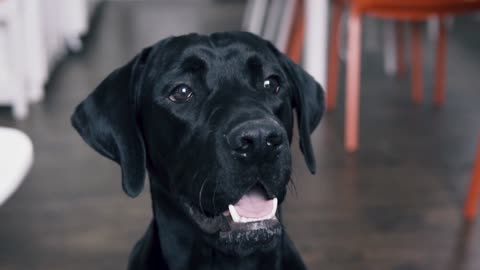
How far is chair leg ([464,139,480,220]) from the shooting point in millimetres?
2506

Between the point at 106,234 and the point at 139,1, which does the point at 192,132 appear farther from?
the point at 139,1

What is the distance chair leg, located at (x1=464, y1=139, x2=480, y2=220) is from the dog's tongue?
131 cm

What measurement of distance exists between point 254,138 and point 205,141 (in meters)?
0.15

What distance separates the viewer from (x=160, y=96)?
4.99ft

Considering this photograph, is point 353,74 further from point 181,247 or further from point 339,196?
point 181,247

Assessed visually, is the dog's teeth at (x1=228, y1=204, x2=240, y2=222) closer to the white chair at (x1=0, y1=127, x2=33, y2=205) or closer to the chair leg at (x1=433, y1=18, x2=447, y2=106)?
the white chair at (x1=0, y1=127, x2=33, y2=205)

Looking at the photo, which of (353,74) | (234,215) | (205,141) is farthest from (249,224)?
(353,74)

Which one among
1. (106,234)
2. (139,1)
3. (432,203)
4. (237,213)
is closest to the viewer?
(237,213)

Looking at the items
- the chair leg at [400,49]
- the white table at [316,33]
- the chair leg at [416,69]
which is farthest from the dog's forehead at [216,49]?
the chair leg at [400,49]

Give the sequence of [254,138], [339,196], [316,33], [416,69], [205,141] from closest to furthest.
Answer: [254,138]
[205,141]
[339,196]
[316,33]
[416,69]

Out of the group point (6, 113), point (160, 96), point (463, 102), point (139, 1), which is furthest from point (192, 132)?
point (139, 1)

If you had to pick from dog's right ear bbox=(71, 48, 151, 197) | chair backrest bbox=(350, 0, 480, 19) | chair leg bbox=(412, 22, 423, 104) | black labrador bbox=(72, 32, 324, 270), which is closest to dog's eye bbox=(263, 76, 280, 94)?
black labrador bbox=(72, 32, 324, 270)

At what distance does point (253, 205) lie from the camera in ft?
4.78

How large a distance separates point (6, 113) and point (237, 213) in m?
2.56
